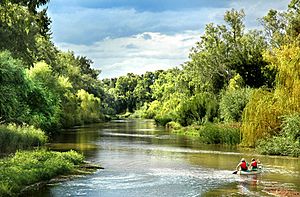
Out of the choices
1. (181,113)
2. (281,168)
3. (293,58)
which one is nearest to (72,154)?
(281,168)

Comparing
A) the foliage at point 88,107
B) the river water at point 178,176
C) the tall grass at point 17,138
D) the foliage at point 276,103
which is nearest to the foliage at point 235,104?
the foliage at point 276,103

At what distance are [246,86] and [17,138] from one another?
108 feet

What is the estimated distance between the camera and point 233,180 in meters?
27.0

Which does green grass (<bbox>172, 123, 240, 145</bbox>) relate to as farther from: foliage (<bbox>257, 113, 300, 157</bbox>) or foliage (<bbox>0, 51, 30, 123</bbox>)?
foliage (<bbox>0, 51, 30, 123</bbox>)

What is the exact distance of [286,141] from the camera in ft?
129

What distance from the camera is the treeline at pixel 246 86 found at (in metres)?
40.0

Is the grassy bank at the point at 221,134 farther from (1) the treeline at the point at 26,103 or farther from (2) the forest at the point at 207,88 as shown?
(1) the treeline at the point at 26,103

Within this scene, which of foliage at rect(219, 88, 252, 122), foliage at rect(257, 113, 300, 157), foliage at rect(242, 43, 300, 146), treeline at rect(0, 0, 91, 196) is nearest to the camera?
treeline at rect(0, 0, 91, 196)

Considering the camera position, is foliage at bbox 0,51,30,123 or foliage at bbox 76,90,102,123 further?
foliage at bbox 76,90,102,123

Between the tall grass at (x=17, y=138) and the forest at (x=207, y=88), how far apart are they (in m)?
0.08

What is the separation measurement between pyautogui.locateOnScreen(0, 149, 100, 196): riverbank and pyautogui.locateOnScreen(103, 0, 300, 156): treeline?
55.9 ft

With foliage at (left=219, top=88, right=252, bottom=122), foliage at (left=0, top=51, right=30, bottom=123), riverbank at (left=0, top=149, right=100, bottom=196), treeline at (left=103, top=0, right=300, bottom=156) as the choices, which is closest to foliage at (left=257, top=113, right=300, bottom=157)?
treeline at (left=103, top=0, right=300, bottom=156)

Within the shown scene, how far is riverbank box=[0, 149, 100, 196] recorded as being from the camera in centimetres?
2110

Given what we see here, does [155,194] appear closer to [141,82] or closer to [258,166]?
[258,166]
